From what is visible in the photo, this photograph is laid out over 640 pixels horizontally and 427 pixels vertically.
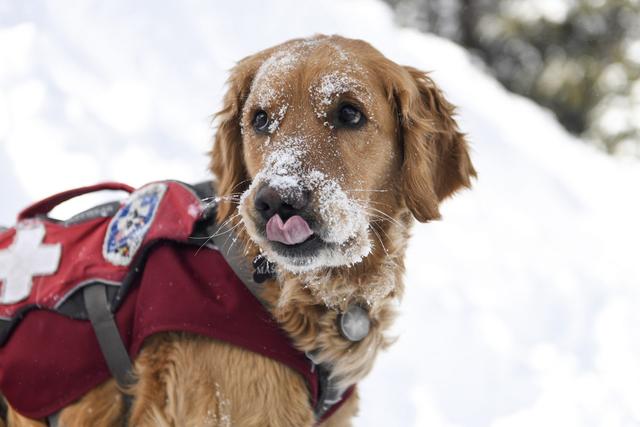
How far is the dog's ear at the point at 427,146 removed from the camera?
2697 mm

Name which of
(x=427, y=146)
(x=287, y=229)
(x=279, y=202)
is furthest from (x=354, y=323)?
(x=427, y=146)

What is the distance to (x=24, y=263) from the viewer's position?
274cm

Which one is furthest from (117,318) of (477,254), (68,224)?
(477,254)

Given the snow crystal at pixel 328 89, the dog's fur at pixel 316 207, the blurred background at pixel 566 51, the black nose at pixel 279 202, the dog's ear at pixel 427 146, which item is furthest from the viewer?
the blurred background at pixel 566 51

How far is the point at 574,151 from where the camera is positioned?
8.77 m

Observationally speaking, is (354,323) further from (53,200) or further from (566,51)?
(566,51)

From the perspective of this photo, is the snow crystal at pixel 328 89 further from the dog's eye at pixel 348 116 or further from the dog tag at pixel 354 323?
the dog tag at pixel 354 323

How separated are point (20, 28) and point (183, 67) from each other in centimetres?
139

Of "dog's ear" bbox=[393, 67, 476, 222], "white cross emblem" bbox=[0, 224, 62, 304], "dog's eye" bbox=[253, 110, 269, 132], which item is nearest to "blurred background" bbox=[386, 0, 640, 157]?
"dog's ear" bbox=[393, 67, 476, 222]

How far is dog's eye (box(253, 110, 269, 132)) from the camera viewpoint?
8.87ft

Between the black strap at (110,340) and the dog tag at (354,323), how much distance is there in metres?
0.82

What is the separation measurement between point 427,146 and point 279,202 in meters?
0.78

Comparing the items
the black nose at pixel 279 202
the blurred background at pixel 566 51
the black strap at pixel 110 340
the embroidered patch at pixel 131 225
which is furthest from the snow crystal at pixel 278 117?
the blurred background at pixel 566 51

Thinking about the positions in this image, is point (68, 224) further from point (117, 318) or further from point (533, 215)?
point (533, 215)
